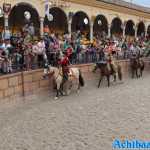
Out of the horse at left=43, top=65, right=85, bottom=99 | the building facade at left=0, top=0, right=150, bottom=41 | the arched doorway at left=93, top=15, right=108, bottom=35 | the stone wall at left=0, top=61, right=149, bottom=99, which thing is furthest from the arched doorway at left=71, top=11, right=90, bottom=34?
the stone wall at left=0, top=61, right=149, bottom=99

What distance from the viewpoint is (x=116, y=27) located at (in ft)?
123

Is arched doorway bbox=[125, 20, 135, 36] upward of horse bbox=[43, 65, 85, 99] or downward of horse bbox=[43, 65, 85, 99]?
upward

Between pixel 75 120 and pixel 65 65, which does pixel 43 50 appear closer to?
pixel 65 65

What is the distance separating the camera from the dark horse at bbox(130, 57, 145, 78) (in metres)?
26.9

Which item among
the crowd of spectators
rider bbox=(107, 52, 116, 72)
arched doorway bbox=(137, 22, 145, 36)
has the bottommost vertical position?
rider bbox=(107, 52, 116, 72)

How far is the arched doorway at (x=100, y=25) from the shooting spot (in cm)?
3387

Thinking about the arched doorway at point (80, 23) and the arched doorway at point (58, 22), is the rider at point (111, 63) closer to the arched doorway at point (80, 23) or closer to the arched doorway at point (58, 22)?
the arched doorway at point (58, 22)

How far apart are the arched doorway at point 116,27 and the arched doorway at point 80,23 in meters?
4.59

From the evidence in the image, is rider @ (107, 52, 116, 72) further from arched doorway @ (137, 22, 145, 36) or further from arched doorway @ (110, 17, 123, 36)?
arched doorway @ (137, 22, 145, 36)

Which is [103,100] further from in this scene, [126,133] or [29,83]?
[126,133]

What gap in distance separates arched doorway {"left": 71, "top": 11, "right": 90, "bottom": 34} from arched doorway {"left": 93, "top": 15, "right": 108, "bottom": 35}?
1.39 m

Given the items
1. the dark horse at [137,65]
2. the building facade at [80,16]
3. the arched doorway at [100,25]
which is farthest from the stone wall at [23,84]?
the arched doorway at [100,25]

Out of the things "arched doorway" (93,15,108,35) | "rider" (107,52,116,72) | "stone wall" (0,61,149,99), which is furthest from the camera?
"arched doorway" (93,15,108,35)

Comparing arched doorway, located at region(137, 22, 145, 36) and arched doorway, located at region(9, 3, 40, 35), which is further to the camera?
arched doorway, located at region(137, 22, 145, 36)
